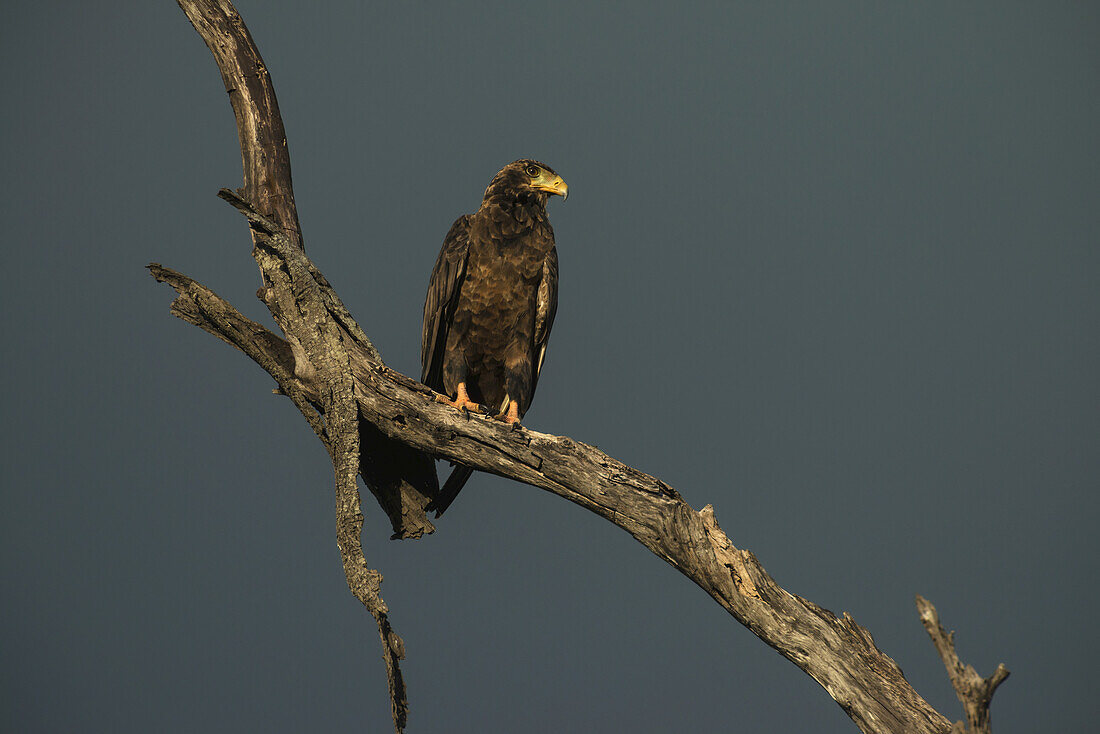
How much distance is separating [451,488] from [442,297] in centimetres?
116

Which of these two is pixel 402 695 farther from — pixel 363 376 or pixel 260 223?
pixel 260 223

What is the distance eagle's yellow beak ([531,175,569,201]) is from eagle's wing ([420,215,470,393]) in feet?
1.64

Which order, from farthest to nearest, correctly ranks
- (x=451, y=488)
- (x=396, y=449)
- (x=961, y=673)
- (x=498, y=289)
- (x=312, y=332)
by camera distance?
(x=498, y=289) → (x=451, y=488) → (x=396, y=449) → (x=312, y=332) → (x=961, y=673)

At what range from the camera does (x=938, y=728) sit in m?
3.25

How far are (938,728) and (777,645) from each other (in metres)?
0.66

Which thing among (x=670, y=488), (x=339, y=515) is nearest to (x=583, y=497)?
(x=670, y=488)

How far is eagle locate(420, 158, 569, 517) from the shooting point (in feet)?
17.0

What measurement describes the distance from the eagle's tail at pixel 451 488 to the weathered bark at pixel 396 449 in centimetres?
9

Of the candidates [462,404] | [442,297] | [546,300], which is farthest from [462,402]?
[546,300]

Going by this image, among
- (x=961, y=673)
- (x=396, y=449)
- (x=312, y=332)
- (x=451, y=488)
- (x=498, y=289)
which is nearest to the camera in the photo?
(x=961, y=673)

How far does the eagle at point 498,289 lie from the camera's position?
17.0 feet

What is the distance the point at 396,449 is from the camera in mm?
4844

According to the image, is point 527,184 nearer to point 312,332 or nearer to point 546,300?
point 546,300

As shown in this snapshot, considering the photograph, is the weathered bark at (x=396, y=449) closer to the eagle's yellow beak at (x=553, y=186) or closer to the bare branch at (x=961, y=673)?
the bare branch at (x=961, y=673)
